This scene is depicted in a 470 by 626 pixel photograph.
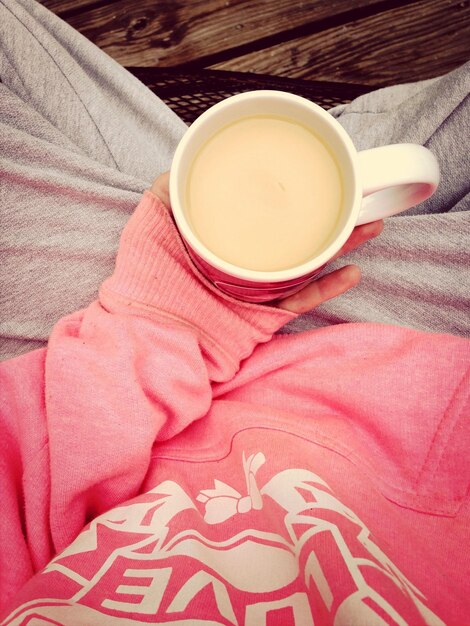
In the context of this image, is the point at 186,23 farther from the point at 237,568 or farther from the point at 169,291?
the point at 237,568

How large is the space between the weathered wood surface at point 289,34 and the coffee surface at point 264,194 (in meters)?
0.64

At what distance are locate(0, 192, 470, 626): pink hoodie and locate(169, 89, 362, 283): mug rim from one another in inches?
6.0

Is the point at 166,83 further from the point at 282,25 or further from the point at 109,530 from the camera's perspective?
the point at 109,530

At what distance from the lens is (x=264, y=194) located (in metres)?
0.42

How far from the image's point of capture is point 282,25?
95 centimetres

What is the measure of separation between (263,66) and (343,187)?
2.23ft

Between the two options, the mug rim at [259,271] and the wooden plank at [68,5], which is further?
the wooden plank at [68,5]

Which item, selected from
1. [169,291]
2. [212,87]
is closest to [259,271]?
[169,291]

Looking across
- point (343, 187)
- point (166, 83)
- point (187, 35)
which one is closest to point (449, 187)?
point (343, 187)

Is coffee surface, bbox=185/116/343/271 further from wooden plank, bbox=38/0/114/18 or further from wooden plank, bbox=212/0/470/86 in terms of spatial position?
wooden plank, bbox=38/0/114/18

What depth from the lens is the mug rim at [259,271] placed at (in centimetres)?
38

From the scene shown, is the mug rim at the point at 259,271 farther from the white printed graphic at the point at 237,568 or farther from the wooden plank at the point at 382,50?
the wooden plank at the point at 382,50

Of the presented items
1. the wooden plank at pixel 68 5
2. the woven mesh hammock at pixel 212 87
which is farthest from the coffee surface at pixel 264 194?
the wooden plank at pixel 68 5

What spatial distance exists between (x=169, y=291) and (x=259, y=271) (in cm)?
18
